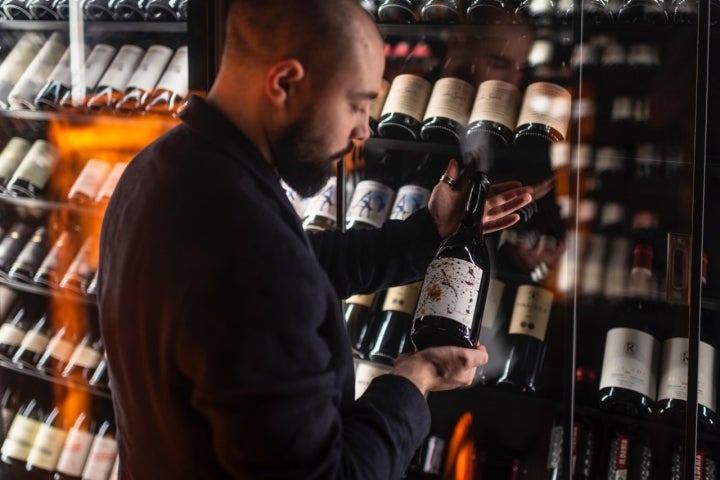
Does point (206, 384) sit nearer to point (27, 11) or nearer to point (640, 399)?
point (640, 399)

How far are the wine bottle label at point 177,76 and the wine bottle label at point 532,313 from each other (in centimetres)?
106

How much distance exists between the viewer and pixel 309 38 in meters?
0.87

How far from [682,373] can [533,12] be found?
2.60 feet

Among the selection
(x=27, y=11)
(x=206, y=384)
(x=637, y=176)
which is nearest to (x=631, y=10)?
A: (x=637, y=176)

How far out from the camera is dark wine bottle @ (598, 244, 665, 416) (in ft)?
4.34

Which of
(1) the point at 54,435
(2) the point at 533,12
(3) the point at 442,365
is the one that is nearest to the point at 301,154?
(3) the point at 442,365

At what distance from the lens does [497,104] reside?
4.55 ft

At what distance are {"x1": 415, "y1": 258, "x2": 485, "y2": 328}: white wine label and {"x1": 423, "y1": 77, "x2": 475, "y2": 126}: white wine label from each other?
444 millimetres

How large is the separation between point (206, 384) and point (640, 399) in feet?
3.10

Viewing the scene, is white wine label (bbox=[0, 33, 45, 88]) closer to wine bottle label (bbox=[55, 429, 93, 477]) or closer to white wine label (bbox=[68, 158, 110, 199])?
white wine label (bbox=[68, 158, 110, 199])

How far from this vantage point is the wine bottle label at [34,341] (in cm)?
208

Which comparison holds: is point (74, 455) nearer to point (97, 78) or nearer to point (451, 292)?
point (97, 78)

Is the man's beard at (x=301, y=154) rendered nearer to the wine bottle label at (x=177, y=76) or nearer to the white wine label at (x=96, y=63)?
the wine bottle label at (x=177, y=76)

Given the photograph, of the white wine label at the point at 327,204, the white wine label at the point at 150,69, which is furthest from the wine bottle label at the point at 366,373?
the white wine label at the point at 150,69
